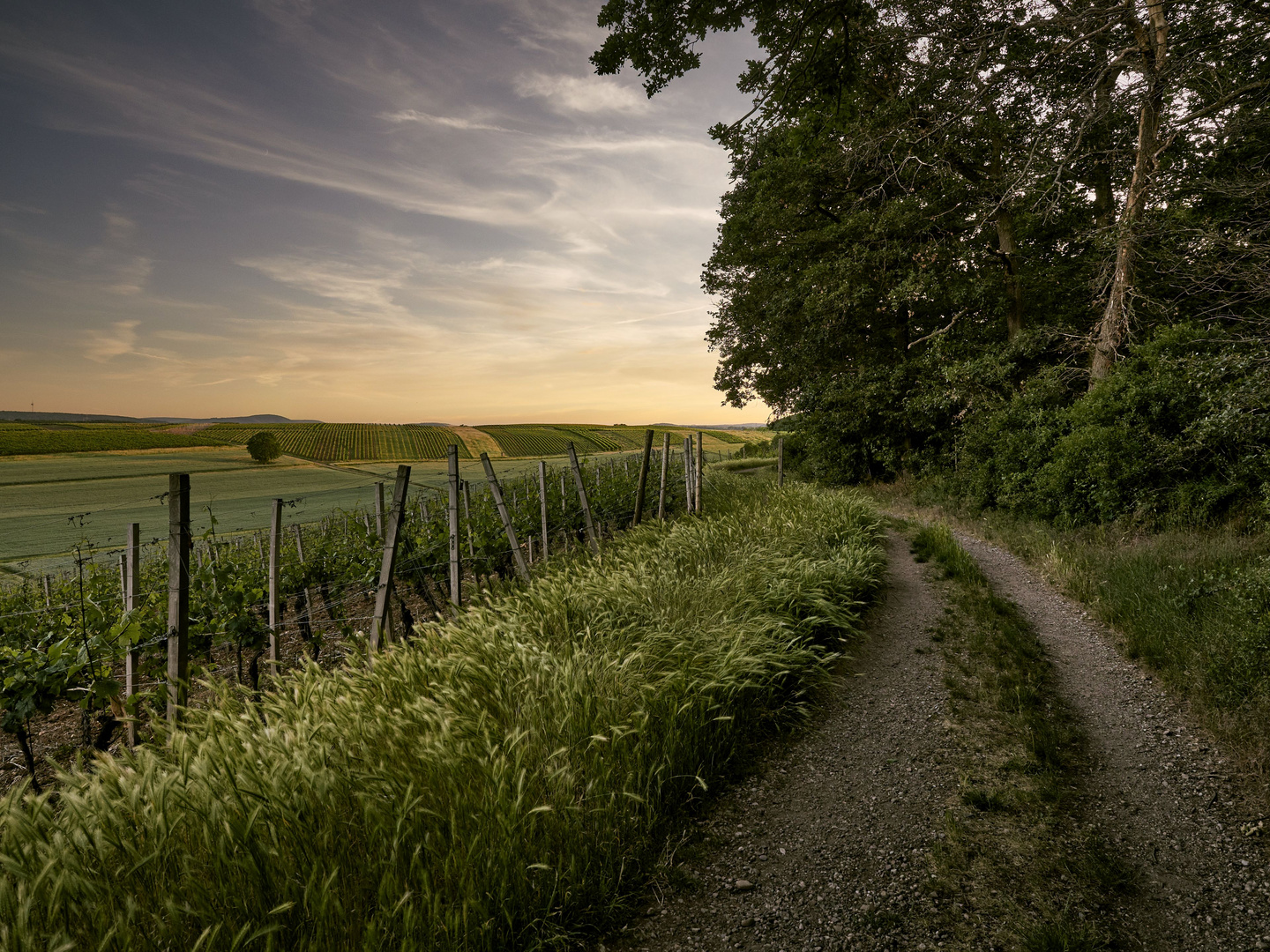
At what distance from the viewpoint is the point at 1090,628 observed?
5.91 m

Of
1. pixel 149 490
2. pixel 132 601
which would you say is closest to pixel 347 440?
pixel 149 490

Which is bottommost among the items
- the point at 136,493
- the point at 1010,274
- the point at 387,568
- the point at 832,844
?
the point at 136,493

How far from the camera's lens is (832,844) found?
9.62ft

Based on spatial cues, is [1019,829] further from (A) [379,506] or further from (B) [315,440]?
(B) [315,440]

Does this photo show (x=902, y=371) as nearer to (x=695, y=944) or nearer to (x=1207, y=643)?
(x=1207, y=643)

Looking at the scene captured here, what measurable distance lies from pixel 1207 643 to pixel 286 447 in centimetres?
4236

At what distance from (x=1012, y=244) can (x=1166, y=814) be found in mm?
15214

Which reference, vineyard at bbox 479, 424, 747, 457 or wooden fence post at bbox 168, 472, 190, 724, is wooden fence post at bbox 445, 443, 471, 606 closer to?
wooden fence post at bbox 168, 472, 190, 724

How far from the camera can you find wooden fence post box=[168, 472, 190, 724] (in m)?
4.06

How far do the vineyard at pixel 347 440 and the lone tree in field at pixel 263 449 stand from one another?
3.23 feet

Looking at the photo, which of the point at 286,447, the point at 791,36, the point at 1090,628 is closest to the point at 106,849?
the point at 791,36

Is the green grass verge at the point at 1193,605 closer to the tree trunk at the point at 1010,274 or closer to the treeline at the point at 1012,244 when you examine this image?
the treeline at the point at 1012,244

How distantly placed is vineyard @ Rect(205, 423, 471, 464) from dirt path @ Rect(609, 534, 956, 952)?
105ft

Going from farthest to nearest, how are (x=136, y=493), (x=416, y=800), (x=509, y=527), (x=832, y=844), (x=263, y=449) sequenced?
(x=263, y=449), (x=136, y=493), (x=509, y=527), (x=832, y=844), (x=416, y=800)
